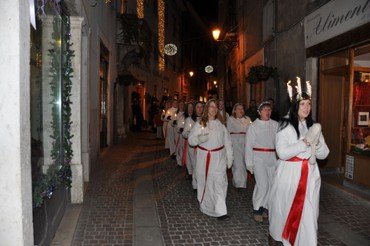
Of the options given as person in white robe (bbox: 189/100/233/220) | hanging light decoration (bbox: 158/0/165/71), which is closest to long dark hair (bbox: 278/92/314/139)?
person in white robe (bbox: 189/100/233/220)

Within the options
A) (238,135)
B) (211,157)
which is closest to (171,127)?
(238,135)

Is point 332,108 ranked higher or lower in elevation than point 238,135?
higher

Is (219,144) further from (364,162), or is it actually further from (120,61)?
(120,61)

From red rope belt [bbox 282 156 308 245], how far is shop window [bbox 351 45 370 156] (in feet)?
15.6

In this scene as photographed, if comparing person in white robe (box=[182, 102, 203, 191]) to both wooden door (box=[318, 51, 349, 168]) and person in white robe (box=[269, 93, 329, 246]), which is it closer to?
wooden door (box=[318, 51, 349, 168])

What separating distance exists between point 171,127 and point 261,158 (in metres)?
8.14

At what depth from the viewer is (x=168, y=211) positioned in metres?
6.92

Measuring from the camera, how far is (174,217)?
6566mm

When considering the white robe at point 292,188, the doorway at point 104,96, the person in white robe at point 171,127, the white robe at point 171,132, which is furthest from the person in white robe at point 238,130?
the doorway at point 104,96

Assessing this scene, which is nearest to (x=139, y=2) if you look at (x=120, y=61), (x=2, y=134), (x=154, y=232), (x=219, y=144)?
(x=120, y=61)

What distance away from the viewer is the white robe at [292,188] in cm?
454

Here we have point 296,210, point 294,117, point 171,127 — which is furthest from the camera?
point 171,127

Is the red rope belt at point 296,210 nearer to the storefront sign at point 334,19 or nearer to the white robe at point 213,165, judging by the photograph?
the white robe at point 213,165

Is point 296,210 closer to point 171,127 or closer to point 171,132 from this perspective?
Result: point 171,132
